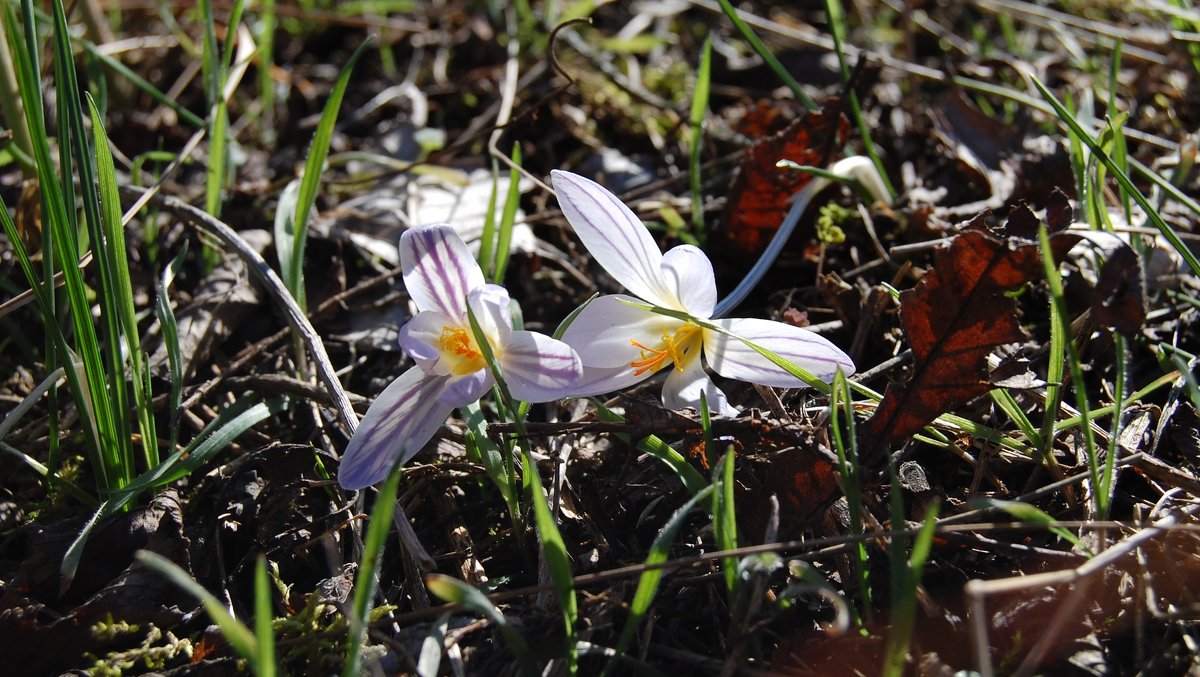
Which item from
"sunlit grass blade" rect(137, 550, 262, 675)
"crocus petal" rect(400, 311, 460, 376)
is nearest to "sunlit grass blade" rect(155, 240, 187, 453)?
"crocus petal" rect(400, 311, 460, 376)

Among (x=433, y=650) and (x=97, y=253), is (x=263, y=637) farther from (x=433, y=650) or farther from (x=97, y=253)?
(x=97, y=253)

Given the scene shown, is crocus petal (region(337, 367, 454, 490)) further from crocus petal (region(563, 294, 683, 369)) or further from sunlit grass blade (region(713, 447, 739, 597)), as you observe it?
sunlit grass blade (region(713, 447, 739, 597))

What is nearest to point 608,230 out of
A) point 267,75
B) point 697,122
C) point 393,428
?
point 393,428

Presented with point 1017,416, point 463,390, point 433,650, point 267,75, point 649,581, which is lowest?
point 433,650

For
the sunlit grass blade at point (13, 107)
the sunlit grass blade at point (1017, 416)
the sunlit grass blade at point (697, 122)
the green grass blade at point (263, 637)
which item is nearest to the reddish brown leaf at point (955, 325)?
the sunlit grass blade at point (1017, 416)

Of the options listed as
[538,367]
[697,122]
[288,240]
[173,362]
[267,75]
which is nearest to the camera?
[538,367]

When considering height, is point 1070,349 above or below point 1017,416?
above
